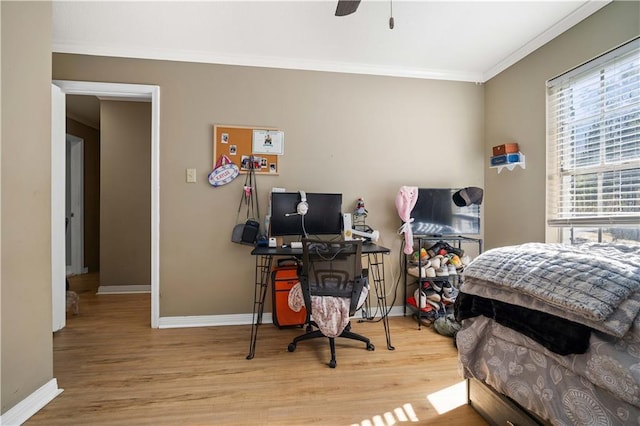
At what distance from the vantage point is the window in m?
1.84

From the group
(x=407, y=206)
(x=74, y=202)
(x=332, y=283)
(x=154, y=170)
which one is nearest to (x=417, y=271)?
(x=407, y=206)

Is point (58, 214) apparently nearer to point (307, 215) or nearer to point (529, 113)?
point (307, 215)

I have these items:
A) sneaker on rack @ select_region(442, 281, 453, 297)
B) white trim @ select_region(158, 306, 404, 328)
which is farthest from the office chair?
sneaker on rack @ select_region(442, 281, 453, 297)

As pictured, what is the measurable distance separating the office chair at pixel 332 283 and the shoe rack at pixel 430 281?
2.90ft

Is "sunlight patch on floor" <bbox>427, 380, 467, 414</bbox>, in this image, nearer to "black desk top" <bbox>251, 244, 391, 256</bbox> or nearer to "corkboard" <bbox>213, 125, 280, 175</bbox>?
"black desk top" <bbox>251, 244, 391, 256</bbox>

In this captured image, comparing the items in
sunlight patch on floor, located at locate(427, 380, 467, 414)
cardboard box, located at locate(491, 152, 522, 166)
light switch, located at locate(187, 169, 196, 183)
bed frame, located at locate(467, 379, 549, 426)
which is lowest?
sunlight patch on floor, located at locate(427, 380, 467, 414)

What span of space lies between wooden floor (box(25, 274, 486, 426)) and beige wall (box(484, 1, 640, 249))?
4.27ft

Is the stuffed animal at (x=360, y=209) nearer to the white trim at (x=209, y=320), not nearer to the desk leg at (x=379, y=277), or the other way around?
the desk leg at (x=379, y=277)

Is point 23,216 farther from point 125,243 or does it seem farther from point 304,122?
point 125,243

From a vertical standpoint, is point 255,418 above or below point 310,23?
below

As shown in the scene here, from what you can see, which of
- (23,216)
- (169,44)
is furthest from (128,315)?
(169,44)

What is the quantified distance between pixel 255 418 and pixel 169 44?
2.89 m

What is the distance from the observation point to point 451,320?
257 cm

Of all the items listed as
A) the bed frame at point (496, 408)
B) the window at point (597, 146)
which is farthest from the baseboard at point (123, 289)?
the window at point (597, 146)
